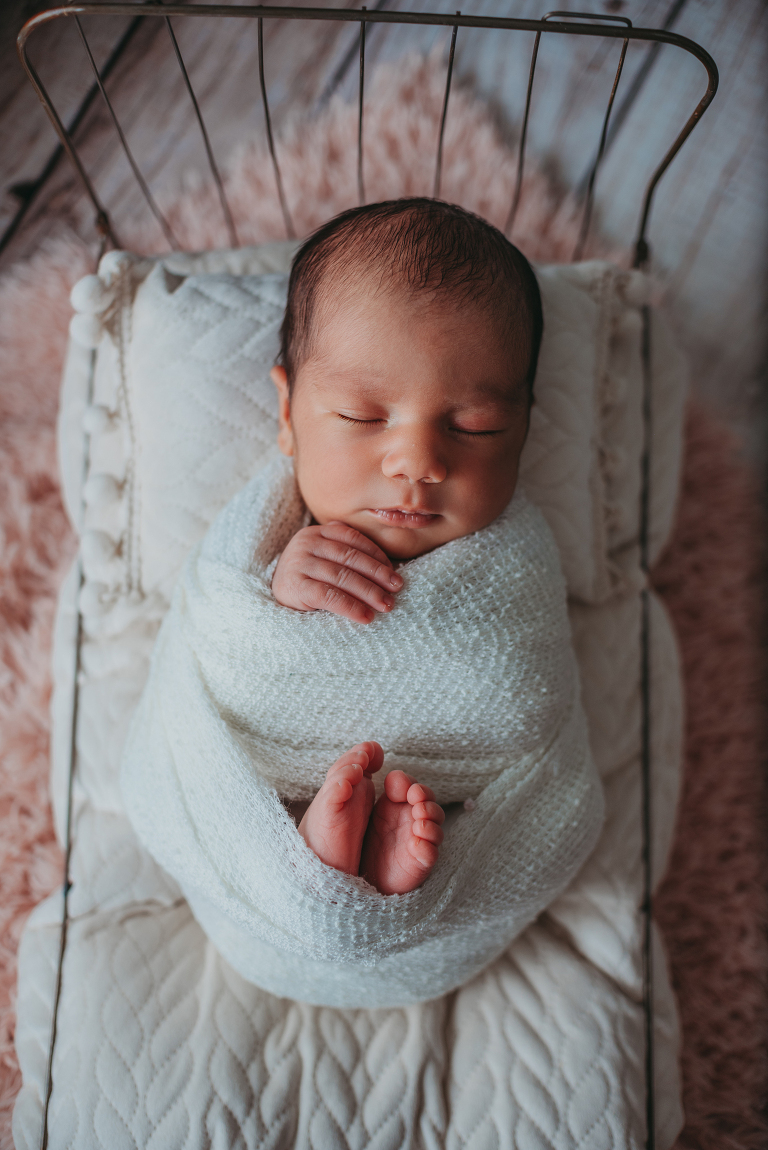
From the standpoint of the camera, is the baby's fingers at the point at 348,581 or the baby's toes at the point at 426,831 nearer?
the baby's toes at the point at 426,831

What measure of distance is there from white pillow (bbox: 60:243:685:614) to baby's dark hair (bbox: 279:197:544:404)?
16 cm

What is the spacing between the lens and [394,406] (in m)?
0.78

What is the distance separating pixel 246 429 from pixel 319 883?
57 cm

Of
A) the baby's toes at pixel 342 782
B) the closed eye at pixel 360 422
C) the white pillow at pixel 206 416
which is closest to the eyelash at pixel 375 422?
the closed eye at pixel 360 422

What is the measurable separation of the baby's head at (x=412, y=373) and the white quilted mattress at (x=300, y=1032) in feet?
1.26

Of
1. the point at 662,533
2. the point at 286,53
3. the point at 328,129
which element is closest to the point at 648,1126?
the point at 662,533

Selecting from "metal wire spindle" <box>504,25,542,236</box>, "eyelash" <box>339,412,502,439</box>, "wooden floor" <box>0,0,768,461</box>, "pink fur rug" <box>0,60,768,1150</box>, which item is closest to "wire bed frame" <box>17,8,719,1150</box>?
"metal wire spindle" <box>504,25,542,236</box>

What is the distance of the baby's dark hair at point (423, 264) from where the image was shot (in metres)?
0.78

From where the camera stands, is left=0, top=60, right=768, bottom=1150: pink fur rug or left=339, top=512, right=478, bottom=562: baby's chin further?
left=0, top=60, right=768, bottom=1150: pink fur rug

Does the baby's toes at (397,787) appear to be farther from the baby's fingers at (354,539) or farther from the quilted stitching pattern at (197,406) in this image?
the quilted stitching pattern at (197,406)

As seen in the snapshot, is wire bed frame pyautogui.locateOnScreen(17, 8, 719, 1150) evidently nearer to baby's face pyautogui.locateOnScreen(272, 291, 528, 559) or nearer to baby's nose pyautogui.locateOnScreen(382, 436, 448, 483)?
baby's face pyautogui.locateOnScreen(272, 291, 528, 559)

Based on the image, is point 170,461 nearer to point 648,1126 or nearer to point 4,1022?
point 4,1022

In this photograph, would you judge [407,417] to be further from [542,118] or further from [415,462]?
[542,118]

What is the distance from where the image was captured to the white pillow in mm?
1016
